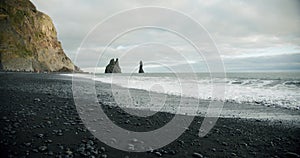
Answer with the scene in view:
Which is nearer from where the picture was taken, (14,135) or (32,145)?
(32,145)

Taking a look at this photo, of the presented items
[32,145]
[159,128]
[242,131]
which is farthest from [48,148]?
[242,131]

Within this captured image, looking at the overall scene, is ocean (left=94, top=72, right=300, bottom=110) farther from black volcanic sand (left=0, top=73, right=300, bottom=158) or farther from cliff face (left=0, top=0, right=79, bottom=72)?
cliff face (left=0, top=0, right=79, bottom=72)

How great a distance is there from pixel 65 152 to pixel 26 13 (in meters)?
53.8

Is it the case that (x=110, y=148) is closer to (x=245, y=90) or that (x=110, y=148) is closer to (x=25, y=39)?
(x=245, y=90)

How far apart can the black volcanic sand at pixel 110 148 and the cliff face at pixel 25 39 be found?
3927cm

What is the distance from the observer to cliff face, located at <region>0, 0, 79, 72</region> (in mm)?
35812

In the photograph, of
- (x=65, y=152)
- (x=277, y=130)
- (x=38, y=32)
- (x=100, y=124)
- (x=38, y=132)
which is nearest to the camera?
(x=65, y=152)

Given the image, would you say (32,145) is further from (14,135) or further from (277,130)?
(277,130)

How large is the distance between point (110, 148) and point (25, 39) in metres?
49.0

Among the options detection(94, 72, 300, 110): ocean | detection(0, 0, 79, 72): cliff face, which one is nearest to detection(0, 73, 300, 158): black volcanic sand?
detection(94, 72, 300, 110): ocean

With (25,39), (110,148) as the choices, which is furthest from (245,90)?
(25,39)

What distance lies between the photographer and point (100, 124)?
4902 millimetres

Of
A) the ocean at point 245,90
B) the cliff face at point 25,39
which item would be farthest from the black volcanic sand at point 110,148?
the cliff face at point 25,39

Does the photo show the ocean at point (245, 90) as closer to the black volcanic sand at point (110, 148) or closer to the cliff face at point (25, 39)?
the black volcanic sand at point (110, 148)
